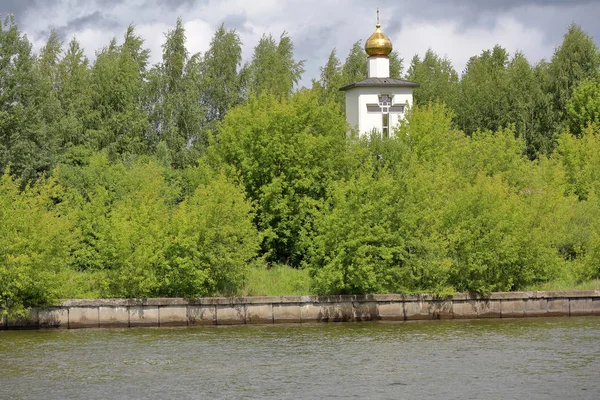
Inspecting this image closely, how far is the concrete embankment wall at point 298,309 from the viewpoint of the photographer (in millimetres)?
42875

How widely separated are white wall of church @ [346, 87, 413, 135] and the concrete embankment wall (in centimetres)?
2033

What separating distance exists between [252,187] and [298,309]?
1127cm

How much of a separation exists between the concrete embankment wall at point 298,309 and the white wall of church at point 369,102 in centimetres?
2033

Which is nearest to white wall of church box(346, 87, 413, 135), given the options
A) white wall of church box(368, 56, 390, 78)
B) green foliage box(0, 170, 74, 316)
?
white wall of church box(368, 56, 390, 78)

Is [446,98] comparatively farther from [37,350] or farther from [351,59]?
[37,350]

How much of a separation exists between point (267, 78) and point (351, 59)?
1104cm

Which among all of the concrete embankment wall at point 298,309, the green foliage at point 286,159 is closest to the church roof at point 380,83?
the green foliage at point 286,159

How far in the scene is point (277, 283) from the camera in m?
46.9

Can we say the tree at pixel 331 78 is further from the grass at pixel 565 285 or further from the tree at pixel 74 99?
the grass at pixel 565 285

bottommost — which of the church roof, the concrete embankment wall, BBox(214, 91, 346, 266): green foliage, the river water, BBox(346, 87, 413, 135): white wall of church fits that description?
the river water

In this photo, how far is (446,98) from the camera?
8606 centimetres

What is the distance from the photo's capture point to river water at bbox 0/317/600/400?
29.4 m

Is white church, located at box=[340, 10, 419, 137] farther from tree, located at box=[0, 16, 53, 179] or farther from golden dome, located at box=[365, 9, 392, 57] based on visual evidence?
tree, located at box=[0, 16, 53, 179]

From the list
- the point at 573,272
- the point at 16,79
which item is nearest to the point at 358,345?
the point at 573,272
